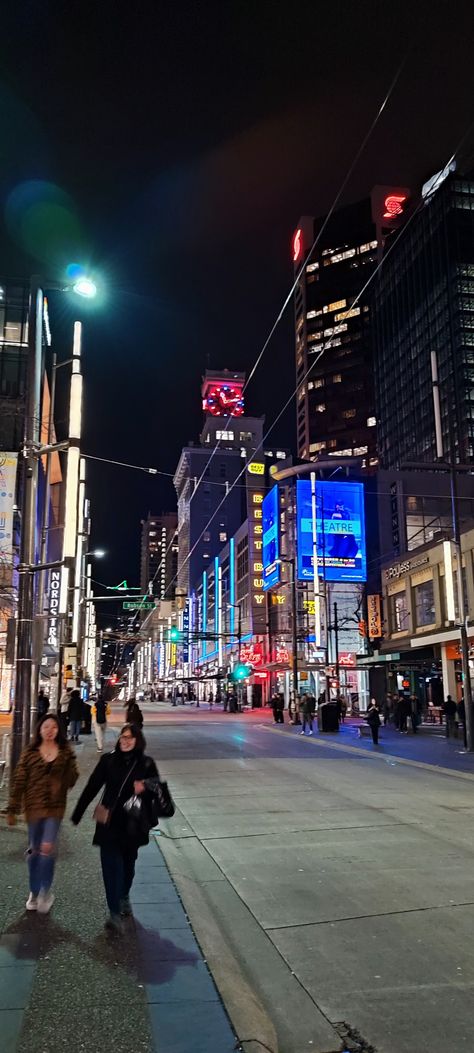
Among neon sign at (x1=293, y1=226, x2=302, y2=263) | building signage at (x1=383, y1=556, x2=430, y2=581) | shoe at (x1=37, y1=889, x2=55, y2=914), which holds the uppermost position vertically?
neon sign at (x1=293, y1=226, x2=302, y2=263)

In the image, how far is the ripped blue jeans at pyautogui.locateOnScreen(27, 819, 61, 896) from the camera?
611cm

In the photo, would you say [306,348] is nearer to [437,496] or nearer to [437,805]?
[437,496]

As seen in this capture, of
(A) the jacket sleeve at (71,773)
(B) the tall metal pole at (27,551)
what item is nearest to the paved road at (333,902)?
(A) the jacket sleeve at (71,773)

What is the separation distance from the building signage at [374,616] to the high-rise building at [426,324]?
2148 inches

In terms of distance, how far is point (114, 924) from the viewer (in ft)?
19.0

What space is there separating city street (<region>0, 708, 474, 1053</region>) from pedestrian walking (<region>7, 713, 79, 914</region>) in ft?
0.92

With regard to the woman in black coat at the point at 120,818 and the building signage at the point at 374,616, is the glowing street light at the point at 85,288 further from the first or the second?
the building signage at the point at 374,616

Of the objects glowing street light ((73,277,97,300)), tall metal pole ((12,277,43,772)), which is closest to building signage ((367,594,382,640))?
tall metal pole ((12,277,43,772))

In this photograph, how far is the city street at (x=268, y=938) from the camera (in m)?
4.25

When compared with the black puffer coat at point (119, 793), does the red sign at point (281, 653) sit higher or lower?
higher

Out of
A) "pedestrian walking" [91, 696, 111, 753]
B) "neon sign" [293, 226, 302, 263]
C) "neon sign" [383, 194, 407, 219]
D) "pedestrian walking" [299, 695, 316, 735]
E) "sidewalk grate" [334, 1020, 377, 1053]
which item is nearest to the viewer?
"sidewalk grate" [334, 1020, 377, 1053]

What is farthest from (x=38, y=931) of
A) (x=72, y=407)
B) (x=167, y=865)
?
(x=72, y=407)

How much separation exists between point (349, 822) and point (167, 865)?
372 centimetres

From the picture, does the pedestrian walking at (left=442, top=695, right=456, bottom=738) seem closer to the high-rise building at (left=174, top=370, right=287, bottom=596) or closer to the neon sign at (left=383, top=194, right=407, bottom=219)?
the high-rise building at (left=174, top=370, right=287, bottom=596)
